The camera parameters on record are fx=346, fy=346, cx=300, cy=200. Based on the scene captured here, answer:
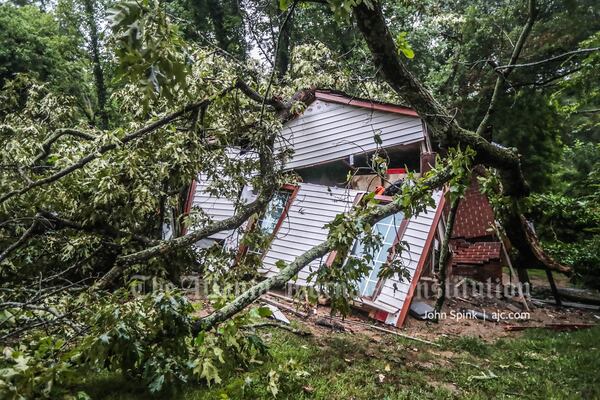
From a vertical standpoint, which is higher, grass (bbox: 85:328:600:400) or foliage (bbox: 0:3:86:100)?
foliage (bbox: 0:3:86:100)

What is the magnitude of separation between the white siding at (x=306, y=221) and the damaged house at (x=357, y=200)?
2 centimetres

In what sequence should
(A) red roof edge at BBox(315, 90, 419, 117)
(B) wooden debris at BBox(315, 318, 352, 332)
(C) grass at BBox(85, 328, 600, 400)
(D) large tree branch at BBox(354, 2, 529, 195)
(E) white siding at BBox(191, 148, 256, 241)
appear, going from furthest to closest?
1. (E) white siding at BBox(191, 148, 256, 241)
2. (A) red roof edge at BBox(315, 90, 419, 117)
3. (B) wooden debris at BBox(315, 318, 352, 332)
4. (D) large tree branch at BBox(354, 2, 529, 195)
5. (C) grass at BBox(85, 328, 600, 400)

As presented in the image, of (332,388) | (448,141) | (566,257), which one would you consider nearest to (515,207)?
(448,141)

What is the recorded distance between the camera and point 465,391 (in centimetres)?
381

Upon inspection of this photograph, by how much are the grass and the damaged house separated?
5.25 feet

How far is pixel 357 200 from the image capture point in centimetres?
782

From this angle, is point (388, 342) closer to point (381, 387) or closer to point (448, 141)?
point (381, 387)

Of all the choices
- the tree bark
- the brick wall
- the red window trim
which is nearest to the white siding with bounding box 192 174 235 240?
the red window trim

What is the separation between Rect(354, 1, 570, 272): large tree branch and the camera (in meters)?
3.55

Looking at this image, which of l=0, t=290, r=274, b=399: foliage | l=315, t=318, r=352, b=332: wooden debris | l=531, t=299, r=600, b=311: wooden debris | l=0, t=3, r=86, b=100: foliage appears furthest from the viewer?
l=0, t=3, r=86, b=100: foliage

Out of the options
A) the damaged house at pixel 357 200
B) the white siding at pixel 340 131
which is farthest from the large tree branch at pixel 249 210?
the white siding at pixel 340 131

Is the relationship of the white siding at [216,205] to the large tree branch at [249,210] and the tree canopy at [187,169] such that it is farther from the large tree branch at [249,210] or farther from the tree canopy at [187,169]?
the large tree branch at [249,210]

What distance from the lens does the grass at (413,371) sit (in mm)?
3297

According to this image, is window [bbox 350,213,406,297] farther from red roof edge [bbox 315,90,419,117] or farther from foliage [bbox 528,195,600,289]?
foliage [bbox 528,195,600,289]
